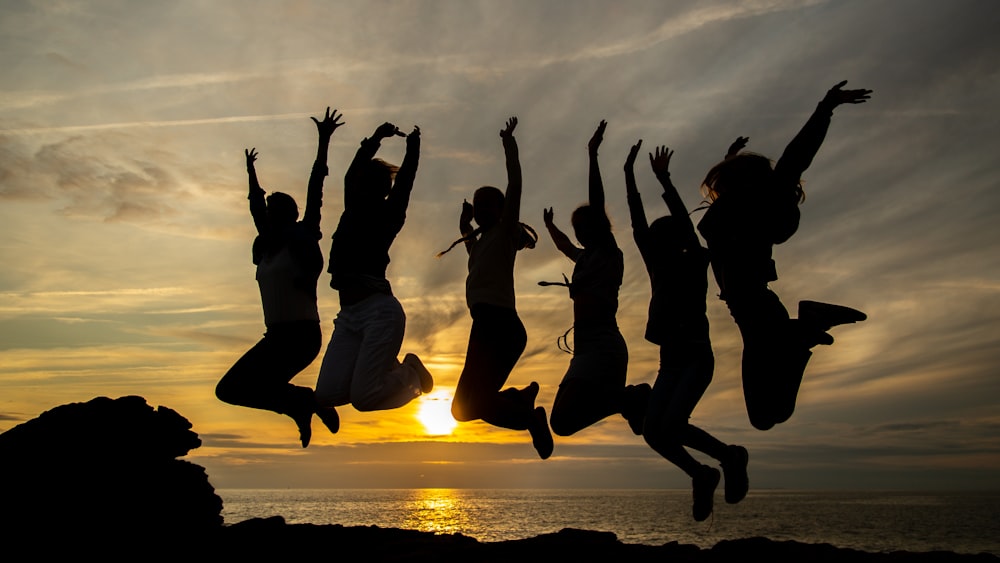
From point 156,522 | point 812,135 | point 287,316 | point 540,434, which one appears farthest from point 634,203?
point 156,522

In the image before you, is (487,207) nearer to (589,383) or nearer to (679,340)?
(589,383)

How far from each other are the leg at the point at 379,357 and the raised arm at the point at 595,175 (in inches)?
88.2

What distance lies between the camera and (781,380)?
5914 mm

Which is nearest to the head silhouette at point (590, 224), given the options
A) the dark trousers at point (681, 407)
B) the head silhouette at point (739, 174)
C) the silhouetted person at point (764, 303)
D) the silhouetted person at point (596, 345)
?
the silhouetted person at point (596, 345)

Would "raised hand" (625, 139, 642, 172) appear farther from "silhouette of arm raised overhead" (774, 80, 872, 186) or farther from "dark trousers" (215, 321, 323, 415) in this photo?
"dark trousers" (215, 321, 323, 415)

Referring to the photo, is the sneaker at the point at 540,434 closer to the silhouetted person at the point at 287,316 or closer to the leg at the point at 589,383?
the leg at the point at 589,383

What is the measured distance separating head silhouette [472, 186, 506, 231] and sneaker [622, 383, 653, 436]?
223 centimetres

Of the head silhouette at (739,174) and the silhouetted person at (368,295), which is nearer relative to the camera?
the head silhouette at (739,174)

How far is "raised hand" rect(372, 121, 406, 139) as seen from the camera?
22.5ft

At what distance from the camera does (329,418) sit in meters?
6.93

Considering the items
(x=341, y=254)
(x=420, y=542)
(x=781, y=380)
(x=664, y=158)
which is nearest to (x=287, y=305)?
(x=341, y=254)

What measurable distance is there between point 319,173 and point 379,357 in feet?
6.13

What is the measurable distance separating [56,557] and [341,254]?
461 cm

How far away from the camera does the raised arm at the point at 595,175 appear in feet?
22.6
